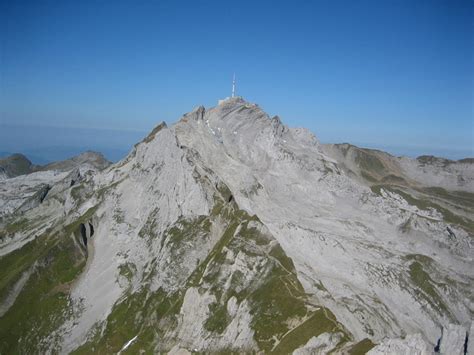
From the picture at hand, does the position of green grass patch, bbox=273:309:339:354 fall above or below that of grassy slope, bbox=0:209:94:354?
above

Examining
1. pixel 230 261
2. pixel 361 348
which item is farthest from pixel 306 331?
pixel 230 261

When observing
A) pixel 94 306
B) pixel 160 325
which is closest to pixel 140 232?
pixel 94 306

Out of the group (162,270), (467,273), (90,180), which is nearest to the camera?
(162,270)

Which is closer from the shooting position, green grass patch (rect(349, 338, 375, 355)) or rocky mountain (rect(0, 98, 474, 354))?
green grass patch (rect(349, 338, 375, 355))

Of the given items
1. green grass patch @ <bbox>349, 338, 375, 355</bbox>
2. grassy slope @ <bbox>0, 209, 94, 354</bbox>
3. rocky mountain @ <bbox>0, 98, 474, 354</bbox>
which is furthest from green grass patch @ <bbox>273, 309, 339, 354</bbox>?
grassy slope @ <bbox>0, 209, 94, 354</bbox>

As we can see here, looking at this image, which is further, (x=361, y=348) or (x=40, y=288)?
(x=40, y=288)

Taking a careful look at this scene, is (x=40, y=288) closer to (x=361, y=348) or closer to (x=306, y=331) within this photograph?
(x=306, y=331)

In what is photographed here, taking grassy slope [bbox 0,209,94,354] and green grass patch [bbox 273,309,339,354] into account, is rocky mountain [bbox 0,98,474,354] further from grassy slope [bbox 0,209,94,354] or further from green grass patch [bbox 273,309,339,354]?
grassy slope [bbox 0,209,94,354]

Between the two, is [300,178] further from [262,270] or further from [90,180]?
[90,180]

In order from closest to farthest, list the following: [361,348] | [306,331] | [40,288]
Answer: [361,348], [306,331], [40,288]
